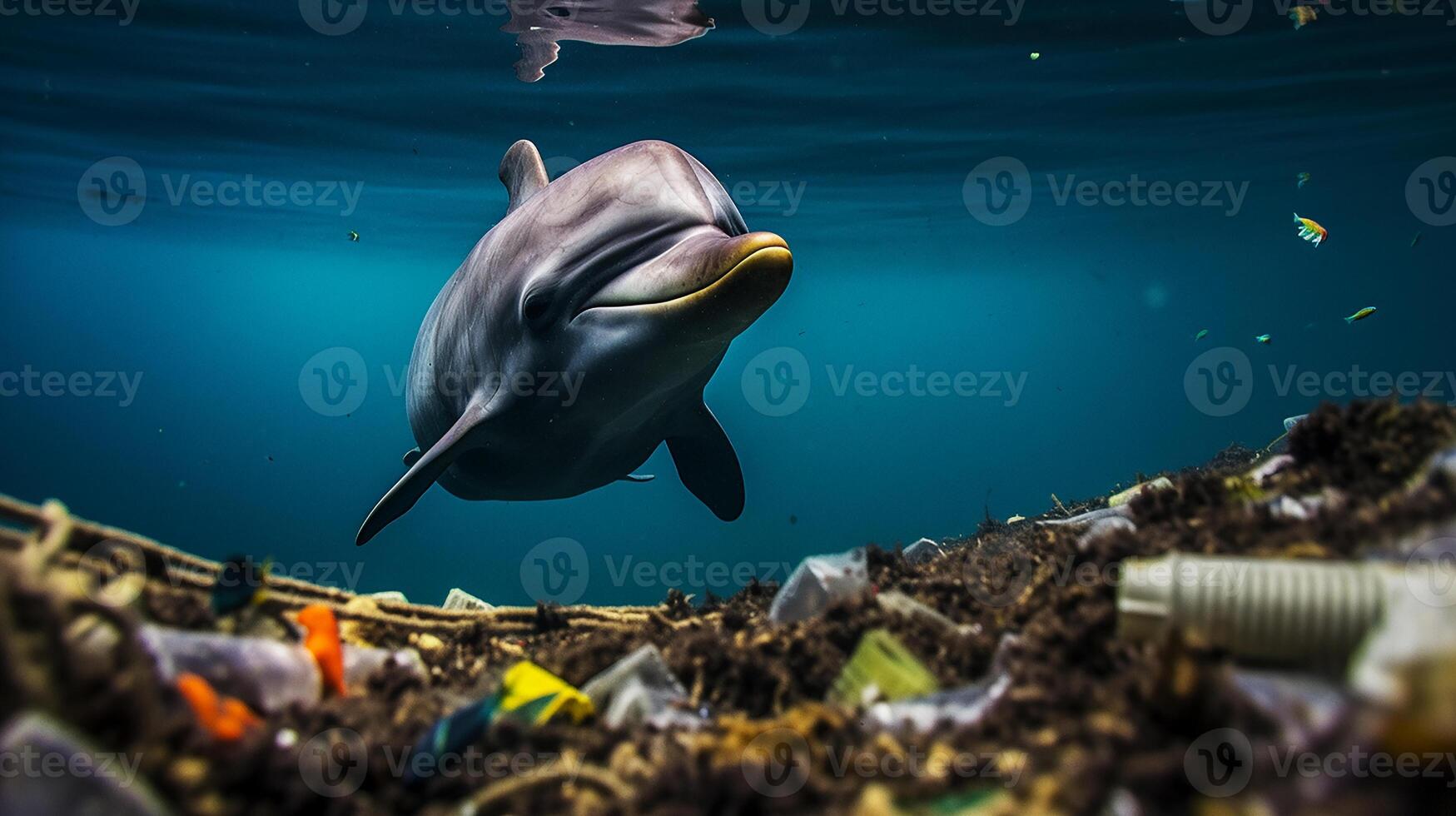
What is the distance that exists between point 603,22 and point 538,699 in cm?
1412

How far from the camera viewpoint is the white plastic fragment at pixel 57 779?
1.30 metres

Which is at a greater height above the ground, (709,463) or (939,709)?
(709,463)

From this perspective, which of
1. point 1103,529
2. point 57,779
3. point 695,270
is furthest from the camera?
point 695,270

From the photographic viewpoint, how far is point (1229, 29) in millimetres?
15992

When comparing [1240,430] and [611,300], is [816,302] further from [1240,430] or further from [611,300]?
[1240,430]

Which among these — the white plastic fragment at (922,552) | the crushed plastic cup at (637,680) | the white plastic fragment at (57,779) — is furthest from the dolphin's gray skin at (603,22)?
the white plastic fragment at (57,779)

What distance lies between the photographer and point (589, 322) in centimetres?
519

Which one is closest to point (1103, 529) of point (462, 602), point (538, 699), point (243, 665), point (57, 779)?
point (538, 699)

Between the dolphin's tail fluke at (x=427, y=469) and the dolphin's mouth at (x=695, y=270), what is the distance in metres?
1.47

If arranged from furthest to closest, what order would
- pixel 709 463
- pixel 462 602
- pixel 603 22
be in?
pixel 603 22 < pixel 709 463 < pixel 462 602

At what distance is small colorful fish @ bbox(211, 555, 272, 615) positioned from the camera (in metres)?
2.84

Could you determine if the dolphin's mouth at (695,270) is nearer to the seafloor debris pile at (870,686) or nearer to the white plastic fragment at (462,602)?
the seafloor debris pile at (870,686)

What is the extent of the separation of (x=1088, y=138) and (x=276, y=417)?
18159 centimetres

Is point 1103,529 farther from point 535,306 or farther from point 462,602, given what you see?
point 462,602
